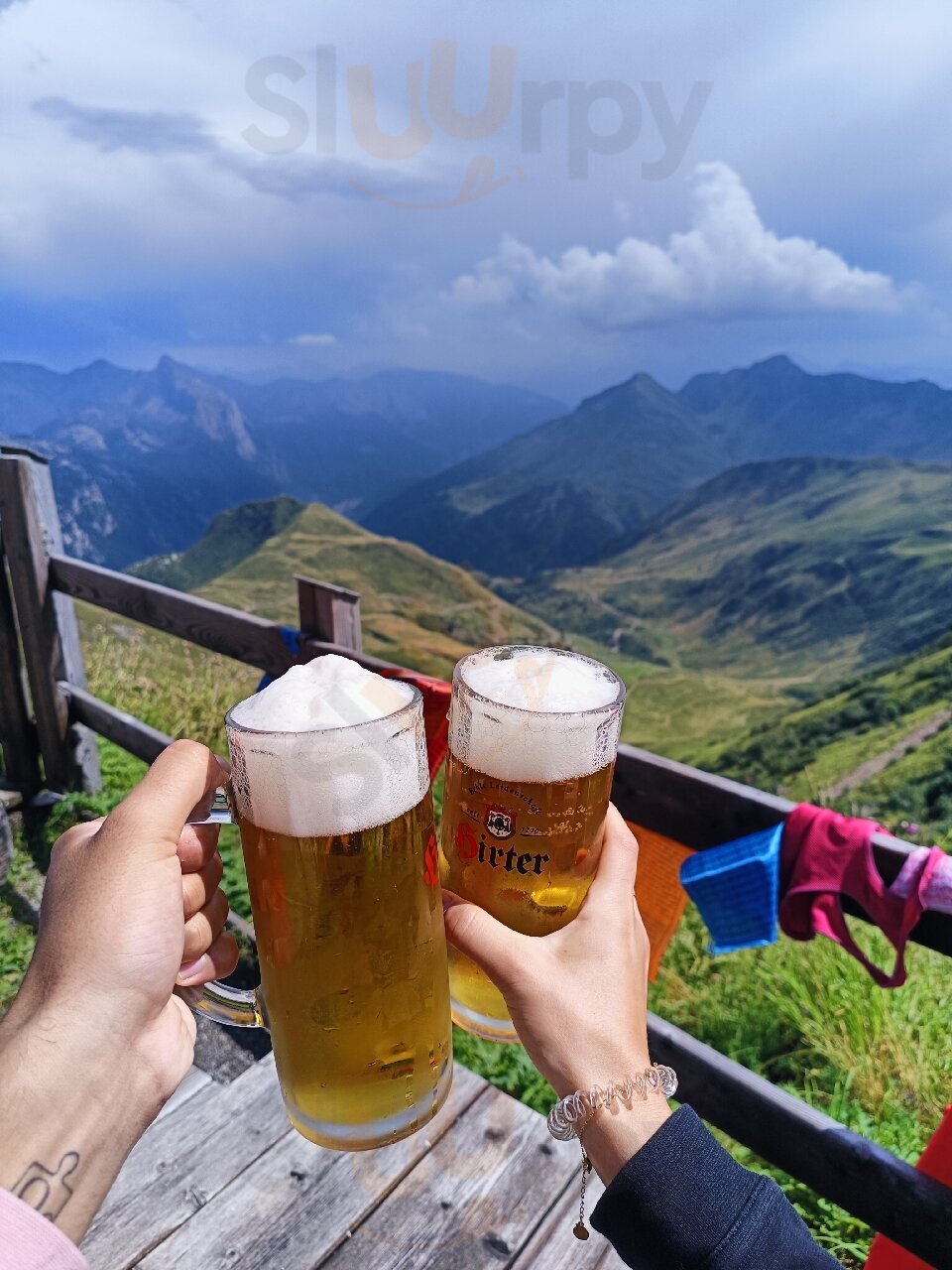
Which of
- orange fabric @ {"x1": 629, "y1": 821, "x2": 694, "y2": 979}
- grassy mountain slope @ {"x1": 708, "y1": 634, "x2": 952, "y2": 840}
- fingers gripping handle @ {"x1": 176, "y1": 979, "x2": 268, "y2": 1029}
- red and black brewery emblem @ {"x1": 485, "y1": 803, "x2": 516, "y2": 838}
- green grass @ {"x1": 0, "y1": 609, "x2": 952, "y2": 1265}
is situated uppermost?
red and black brewery emblem @ {"x1": 485, "y1": 803, "x2": 516, "y2": 838}

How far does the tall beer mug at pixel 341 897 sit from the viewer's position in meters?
0.93

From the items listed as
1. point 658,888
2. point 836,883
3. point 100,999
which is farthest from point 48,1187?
point 658,888

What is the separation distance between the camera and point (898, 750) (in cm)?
2691

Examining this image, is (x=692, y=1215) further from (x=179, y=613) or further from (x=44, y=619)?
(x=44, y=619)

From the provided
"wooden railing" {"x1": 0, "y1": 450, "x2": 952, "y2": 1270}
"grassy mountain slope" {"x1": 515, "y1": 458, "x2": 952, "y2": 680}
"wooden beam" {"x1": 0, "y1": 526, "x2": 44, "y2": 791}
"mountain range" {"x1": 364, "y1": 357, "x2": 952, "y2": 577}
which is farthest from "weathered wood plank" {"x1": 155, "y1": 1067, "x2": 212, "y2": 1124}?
"mountain range" {"x1": 364, "y1": 357, "x2": 952, "y2": 577}

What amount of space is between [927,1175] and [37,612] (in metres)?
4.62

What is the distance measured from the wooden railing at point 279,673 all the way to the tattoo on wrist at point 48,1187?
153 centimetres

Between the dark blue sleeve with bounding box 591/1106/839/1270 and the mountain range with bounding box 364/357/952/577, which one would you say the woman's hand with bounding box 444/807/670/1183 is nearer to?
the dark blue sleeve with bounding box 591/1106/839/1270

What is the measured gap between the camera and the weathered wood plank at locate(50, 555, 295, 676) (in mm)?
3201

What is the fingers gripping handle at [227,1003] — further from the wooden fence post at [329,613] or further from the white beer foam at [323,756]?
the wooden fence post at [329,613]

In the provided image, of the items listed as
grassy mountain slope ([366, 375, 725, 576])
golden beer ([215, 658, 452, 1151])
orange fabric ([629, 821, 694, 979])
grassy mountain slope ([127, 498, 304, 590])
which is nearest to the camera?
golden beer ([215, 658, 452, 1151])

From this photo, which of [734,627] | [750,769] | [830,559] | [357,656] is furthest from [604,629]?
[357,656]

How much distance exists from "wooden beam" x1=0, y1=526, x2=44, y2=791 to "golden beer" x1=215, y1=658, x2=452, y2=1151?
13.7 ft

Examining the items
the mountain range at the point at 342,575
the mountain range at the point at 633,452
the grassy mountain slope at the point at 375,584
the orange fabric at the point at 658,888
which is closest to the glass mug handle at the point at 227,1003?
the orange fabric at the point at 658,888
